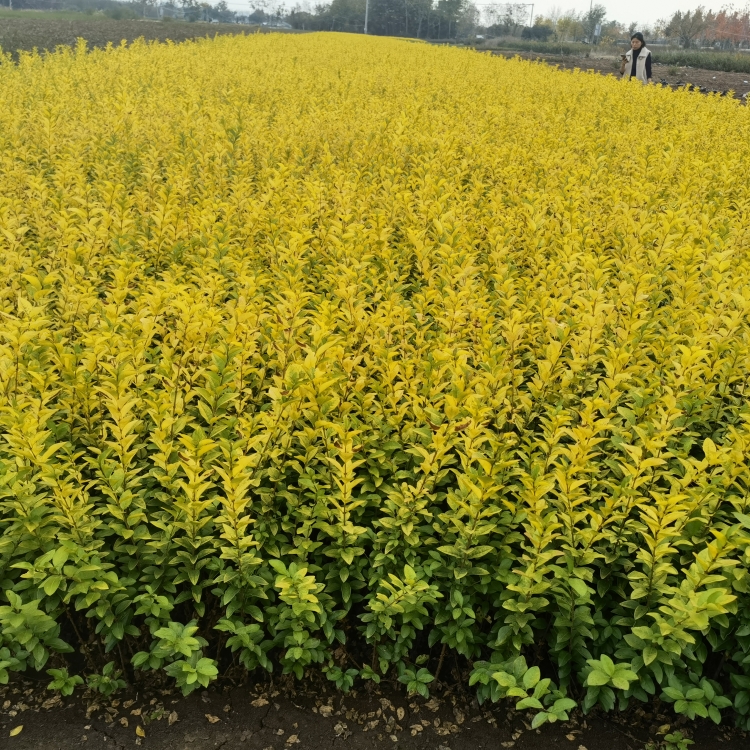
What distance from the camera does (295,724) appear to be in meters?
2.53

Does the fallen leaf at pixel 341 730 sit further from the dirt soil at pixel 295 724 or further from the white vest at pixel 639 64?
the white vest at pixel 639 64

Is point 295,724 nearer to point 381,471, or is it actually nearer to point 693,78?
point 381,471

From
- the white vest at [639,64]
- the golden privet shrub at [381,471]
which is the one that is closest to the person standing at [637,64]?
the white vest at [639,64]

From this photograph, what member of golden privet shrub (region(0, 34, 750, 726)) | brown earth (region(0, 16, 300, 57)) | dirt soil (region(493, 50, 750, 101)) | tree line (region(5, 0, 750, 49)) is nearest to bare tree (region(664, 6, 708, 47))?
tree line (region(5, 0, 750, 49))

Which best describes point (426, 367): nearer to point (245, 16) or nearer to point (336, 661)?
point (336, 661)

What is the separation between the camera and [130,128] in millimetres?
7039

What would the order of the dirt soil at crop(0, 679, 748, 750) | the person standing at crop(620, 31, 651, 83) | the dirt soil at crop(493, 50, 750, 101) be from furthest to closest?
the dirt soil at crop(493, 50, 750, 101)
the person standing at crop(620, 31, 651, 83)
the dirt soil at crop(0, 679, 748, 750)

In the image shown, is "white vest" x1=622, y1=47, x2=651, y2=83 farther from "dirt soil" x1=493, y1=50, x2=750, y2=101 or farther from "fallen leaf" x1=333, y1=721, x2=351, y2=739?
"fallen leaf" x1=333, y1=721, x2=351, y2=739

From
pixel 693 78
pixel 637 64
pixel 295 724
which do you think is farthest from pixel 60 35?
pixel 295 724

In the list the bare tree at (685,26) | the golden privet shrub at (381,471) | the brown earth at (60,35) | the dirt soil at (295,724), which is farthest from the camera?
the bare tree at (685,26)

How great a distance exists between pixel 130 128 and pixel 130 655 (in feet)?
20.1

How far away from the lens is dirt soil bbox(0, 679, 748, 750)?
2455 millimetres

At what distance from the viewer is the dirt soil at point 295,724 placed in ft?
8.05

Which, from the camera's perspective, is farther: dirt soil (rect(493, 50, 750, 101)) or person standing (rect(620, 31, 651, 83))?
dirt soil (rect(493, 50, 750, 101))
